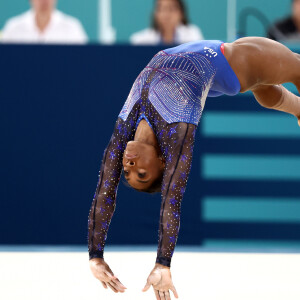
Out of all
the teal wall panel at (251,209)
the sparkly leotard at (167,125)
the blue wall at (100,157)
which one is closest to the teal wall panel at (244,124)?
the blue wall at (100,157)

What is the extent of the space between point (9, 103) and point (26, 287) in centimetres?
166

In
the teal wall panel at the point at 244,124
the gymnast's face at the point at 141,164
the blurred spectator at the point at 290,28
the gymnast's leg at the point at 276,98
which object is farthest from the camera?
the blurred spectator at the point at 290,28

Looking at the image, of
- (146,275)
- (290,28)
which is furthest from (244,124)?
(146,275)

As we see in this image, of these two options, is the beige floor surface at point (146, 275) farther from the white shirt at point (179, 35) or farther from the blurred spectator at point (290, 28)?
the blurred spectator at point (290, 28)

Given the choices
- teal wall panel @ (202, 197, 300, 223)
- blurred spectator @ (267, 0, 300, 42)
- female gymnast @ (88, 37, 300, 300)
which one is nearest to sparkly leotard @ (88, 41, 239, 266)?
female gymnast @ (88, 37, 300, 300)

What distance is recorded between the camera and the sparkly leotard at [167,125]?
2.80m

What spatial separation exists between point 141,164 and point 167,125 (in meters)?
0.20

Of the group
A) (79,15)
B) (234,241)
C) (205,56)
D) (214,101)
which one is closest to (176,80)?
(205,56)

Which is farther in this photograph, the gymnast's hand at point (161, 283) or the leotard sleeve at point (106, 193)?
the leotard sleeve at point (106, 193)

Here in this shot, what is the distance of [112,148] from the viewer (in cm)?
302

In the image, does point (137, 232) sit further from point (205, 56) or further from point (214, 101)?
point (205, 56)

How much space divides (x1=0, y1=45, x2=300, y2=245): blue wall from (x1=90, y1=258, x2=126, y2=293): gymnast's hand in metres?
1.83

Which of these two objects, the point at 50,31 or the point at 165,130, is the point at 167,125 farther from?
the point at 50,31

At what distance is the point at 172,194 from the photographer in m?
2.79
